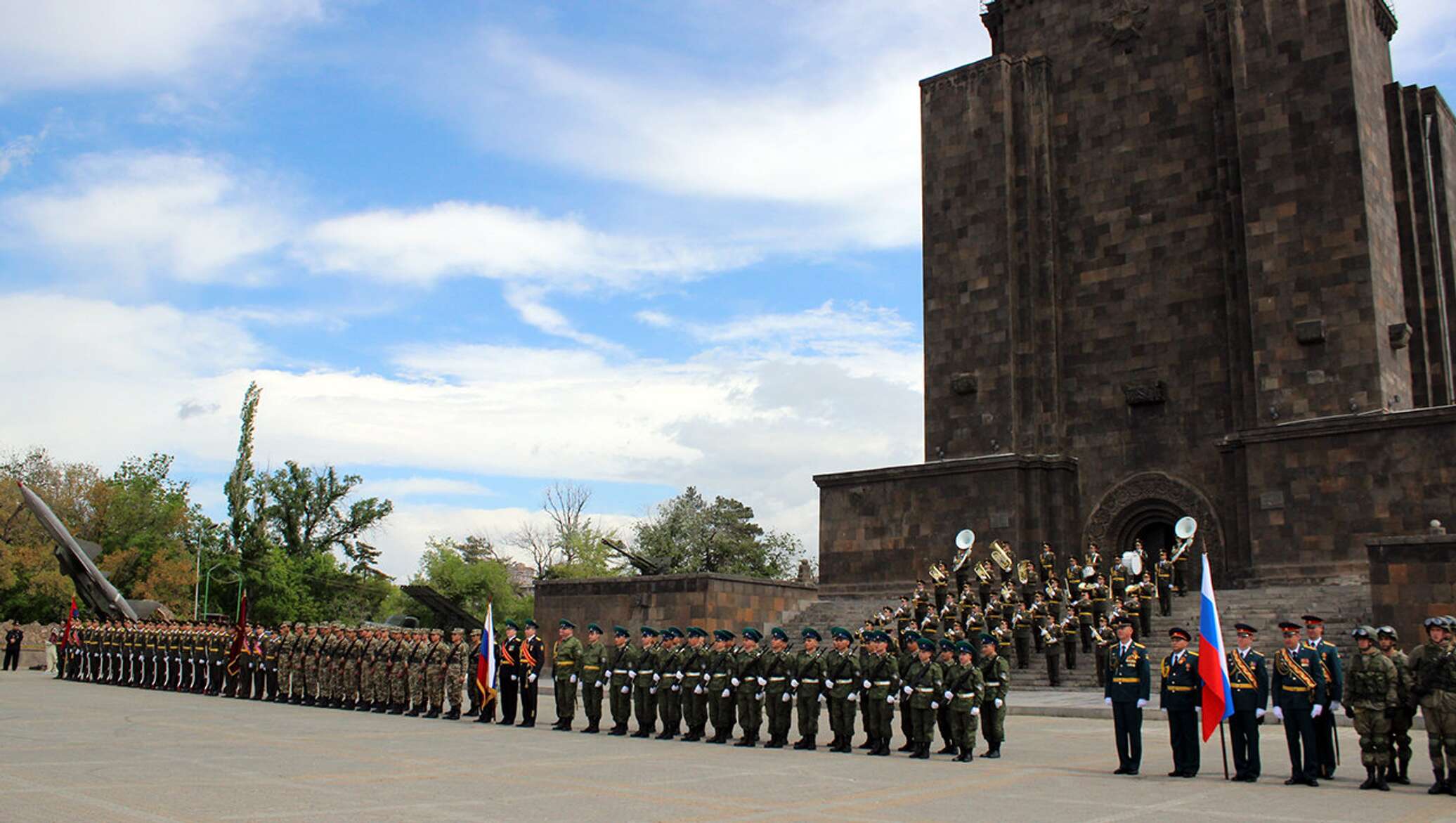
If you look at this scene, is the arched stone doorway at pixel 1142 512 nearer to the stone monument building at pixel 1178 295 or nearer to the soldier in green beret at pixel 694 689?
the stone monument building at pixel 1178 295

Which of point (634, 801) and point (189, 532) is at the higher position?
point (189, 532)

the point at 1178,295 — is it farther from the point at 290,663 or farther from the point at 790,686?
the point at 290,663

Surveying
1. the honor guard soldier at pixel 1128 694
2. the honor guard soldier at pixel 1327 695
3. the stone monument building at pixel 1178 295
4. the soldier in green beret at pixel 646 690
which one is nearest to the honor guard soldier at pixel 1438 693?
the honor guard soldier at pixel 1327 695

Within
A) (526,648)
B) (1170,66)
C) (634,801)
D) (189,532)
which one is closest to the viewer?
(634,801)

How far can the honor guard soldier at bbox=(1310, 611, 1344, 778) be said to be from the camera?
10922 millimetres

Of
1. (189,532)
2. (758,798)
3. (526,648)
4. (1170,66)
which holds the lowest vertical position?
(758,798)

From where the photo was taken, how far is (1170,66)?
30.4 meters

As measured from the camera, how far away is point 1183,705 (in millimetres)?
11578

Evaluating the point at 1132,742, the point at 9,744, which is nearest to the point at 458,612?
the point at 9,744

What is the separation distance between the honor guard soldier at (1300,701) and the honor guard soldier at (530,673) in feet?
32.5

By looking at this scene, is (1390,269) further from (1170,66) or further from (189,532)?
(189,532)

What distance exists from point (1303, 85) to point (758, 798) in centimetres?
2440

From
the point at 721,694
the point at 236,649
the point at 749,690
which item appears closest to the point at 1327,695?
the point at 749,690

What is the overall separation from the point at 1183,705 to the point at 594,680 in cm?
769
